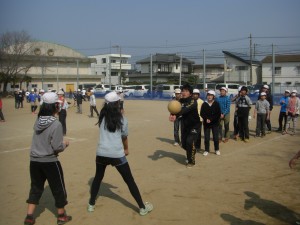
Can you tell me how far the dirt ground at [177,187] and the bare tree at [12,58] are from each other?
130 ft

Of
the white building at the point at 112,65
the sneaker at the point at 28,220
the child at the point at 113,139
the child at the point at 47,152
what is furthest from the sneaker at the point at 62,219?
the white building at the point at 112,65

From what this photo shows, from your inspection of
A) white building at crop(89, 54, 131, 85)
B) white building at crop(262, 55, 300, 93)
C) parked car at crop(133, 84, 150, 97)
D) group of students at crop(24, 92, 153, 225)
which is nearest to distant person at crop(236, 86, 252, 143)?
group of students at crop(24, 92, 153, 225)

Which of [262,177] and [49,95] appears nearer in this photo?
[49,95]

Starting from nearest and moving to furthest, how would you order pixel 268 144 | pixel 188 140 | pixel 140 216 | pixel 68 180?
pixel 140 216 → pixel 68 180 → pixel 188 140 → pixel 268 144

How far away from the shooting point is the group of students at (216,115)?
7.18 metres

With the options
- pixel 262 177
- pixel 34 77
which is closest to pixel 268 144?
pixel 262 177

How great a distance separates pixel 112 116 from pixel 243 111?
6841 mm

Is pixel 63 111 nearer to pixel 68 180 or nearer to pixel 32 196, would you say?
pixel 68 180

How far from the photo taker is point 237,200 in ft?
17.2

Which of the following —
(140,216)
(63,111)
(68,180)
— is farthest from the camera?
(63,111)

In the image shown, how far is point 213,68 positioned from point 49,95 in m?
62.7

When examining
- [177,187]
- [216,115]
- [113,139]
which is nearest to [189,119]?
[216,115]

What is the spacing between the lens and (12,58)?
46500 mm

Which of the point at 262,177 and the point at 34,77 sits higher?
the point at 34,77
